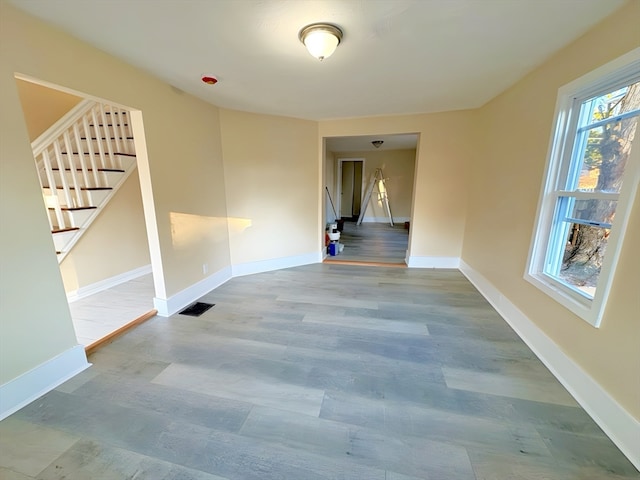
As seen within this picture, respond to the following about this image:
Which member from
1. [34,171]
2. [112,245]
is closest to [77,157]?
[112,245]

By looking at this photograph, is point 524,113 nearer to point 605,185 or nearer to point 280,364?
point 605,185

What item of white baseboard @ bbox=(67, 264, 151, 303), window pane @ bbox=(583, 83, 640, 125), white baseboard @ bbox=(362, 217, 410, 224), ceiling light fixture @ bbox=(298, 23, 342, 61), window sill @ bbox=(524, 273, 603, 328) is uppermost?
ceiling light fixture @ bbox=(298, 23, 342, 61)

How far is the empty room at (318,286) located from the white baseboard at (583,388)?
12 millimetres

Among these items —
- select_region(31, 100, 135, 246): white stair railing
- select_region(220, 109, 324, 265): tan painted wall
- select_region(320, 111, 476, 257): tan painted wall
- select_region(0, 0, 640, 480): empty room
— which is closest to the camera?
select_region(0, 0, 640, 480): empty room

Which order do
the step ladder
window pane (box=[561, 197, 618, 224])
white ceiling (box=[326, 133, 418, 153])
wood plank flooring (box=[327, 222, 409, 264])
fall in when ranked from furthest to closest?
the step ladder
white ceiling (box=[326, 133, 418, 153])
wood plank flooring (box=[327, 222, 409, 264])
window pane (box=[561, 197, 618, 224])

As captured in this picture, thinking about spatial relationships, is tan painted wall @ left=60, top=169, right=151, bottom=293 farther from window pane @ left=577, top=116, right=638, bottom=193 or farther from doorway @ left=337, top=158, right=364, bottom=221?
doorway @ left=337, top=158, right=364, bottom=221

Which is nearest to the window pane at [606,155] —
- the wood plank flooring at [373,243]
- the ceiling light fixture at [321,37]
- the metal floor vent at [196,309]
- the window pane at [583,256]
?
the window pane at [583,256]

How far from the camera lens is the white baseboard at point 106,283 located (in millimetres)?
2928

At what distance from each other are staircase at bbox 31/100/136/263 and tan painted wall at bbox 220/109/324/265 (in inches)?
50.1

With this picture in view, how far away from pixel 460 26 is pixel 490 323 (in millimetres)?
2436

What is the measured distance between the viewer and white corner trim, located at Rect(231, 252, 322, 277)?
3.77 meters

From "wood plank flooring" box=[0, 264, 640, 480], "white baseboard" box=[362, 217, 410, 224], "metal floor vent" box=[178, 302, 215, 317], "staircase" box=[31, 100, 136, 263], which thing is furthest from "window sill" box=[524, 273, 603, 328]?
"white baseboard" box=[362, 217, 410, 224]

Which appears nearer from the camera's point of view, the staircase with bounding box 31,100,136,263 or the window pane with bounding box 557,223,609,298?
the window pane with bounding box 557,223,609,298

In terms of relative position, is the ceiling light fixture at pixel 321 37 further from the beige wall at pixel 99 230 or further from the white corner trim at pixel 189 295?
the beige wall at pixel 99 230
